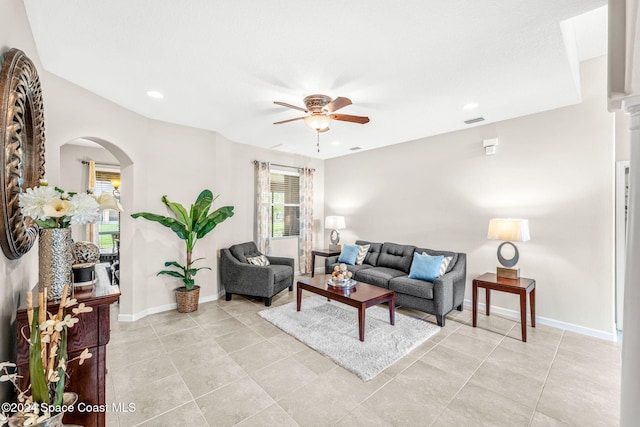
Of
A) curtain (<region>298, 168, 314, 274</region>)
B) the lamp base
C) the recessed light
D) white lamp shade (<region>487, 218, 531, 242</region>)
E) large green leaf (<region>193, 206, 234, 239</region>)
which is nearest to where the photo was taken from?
the recessed light

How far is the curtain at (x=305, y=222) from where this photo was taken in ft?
21.1

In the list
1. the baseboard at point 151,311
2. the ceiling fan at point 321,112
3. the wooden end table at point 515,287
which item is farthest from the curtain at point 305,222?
the wooden end table at point 515,287

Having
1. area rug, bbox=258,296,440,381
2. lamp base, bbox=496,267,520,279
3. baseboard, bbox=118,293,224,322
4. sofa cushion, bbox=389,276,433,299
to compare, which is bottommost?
area rug, bbox=258,296,440,381

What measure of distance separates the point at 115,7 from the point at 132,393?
2.86 m

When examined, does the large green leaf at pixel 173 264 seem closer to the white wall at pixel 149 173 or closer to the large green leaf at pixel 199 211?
the white wall at pixel 149 173

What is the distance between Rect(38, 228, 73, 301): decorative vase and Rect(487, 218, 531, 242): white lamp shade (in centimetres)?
413

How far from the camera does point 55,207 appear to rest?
Result: 1.41 metres

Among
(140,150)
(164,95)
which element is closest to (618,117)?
(164,95)

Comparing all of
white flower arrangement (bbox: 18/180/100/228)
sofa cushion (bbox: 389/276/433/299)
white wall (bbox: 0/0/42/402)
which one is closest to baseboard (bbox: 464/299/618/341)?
sofa cushion (bbox: 389/276/433/299)

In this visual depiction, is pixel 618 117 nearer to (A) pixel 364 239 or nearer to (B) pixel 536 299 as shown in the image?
(B) pixel 536 299

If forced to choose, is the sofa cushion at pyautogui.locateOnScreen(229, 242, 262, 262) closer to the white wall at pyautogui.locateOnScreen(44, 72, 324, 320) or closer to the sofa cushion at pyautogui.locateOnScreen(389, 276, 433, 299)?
the white wall at pyautogui.locateOnScreen(44, 72, 324, 320)

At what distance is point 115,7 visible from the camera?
182cm

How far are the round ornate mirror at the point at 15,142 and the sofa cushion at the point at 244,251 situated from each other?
314cm

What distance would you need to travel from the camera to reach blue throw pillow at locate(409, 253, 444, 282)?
3.97m
